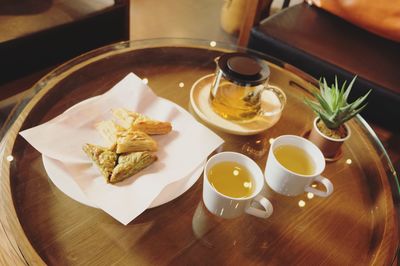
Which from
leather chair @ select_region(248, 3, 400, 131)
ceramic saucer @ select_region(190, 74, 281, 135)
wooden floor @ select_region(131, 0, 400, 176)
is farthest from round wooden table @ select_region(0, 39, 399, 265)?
wooden floor @ select_region(131, 0, 400, 176)

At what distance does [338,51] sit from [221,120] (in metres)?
0.65

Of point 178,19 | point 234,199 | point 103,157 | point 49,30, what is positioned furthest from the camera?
point 178,19

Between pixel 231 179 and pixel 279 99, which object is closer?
pixel 231 179

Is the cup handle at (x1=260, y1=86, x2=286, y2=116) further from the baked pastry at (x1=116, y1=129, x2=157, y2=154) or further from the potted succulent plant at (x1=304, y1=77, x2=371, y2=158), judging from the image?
the baked pastry at (x1=116, y1=129, x2=157, y2=154)

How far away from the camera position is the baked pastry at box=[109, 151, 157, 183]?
0.67 m

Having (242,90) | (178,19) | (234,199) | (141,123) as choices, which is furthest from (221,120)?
(178,19)

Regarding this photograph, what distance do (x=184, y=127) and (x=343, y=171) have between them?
384mm

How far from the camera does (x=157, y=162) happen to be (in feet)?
2.38

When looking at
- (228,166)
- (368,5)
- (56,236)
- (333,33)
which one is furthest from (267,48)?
(56,236)

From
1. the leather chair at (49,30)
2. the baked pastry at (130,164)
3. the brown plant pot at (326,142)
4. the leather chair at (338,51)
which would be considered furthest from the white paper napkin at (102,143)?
the leather chair at (338,51)

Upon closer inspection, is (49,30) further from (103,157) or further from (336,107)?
(336,107)

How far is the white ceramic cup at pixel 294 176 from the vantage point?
67 cm

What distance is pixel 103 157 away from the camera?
2.29 feet

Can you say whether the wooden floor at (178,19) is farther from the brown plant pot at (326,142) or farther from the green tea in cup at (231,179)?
the green tea in cup at (231,179)
